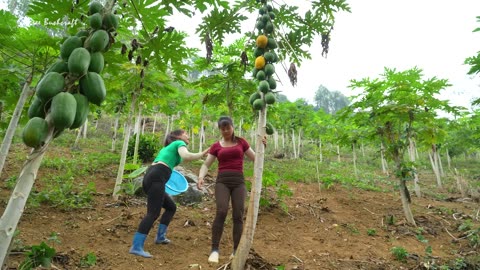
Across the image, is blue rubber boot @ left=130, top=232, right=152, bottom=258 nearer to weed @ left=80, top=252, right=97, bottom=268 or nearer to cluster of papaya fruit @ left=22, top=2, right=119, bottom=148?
weed @ left=80, top=252, right=97, bottom=268

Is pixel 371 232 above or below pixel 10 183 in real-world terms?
below

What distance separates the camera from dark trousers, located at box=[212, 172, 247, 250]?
3117 mm

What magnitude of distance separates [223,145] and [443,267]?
9.57 ft

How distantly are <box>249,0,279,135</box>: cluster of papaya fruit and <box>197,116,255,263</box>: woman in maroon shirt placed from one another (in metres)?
0.72

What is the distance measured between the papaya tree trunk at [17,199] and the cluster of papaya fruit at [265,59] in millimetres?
1897

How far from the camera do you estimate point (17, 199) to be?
105 centimetres

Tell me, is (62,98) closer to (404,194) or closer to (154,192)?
(154,192)

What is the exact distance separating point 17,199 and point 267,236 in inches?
152

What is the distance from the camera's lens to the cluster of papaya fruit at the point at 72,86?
1.05 meters

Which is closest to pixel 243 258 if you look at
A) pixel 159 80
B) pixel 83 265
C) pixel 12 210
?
pixel 83 265

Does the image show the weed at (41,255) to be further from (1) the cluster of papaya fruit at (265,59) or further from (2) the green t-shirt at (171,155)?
(1) the cluster of papaya fruit at (265,59)

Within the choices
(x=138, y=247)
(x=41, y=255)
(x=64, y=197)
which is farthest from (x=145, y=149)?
(x=41, y=255)

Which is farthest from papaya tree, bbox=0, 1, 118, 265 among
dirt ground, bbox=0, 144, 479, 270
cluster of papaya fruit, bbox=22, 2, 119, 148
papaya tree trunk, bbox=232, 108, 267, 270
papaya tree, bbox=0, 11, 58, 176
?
dirt ground, bbox=0, 144, 479, 270

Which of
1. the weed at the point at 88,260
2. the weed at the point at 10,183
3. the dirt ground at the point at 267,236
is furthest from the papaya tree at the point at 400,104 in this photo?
the weed at the point at 10,183
